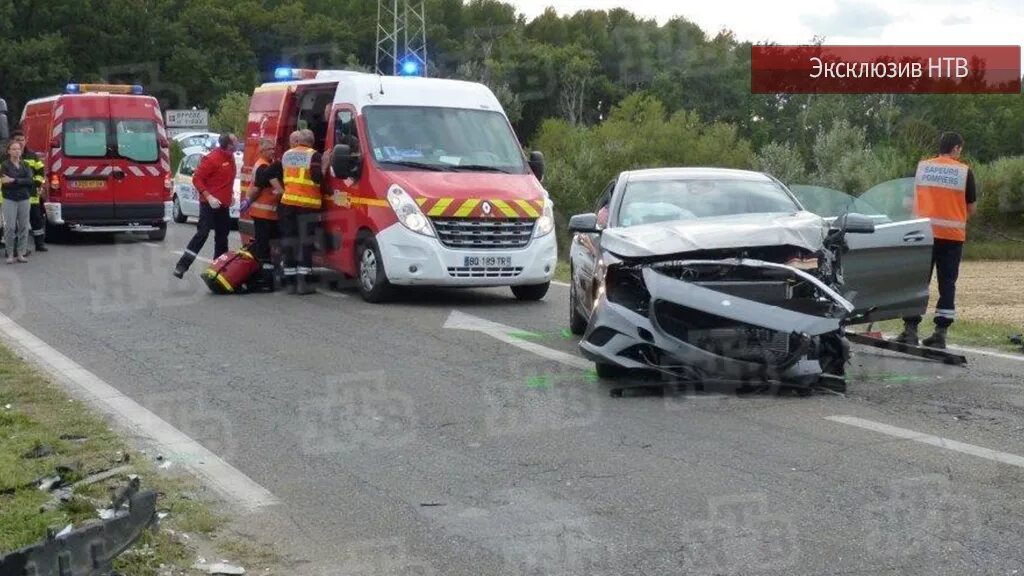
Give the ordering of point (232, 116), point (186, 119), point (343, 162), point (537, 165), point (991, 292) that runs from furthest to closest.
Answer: point (232, 116)
point (186, 119)
point (991, 292)
point (537, 165)
point (343, 162)

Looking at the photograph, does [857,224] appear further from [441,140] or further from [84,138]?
[84,138]

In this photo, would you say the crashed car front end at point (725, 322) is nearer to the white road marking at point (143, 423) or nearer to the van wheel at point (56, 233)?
the white road marking at point (143, 423)

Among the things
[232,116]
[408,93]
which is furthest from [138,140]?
[232,116]

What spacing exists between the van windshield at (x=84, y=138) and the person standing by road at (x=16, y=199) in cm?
349

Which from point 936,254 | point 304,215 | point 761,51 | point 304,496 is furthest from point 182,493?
point 761,51

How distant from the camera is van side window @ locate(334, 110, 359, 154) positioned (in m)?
15.7

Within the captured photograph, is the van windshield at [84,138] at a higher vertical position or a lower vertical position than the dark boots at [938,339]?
higher

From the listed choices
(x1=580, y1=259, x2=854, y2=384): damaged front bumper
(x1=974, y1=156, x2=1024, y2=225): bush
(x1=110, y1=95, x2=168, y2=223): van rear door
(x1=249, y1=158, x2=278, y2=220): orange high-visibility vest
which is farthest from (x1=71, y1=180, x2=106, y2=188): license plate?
(x1=974, y1=156, x2=1024, y2=225): bush

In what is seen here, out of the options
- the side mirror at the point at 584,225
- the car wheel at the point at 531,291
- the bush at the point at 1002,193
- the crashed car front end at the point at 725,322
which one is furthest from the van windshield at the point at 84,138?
the bush at the point at 1002,193

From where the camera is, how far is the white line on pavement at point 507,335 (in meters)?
11.3

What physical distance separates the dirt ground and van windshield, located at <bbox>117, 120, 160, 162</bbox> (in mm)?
13345

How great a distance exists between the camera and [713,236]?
32.4 ft

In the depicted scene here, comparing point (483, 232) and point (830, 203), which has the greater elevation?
point (830, 203)

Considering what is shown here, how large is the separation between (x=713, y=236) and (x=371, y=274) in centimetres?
622
